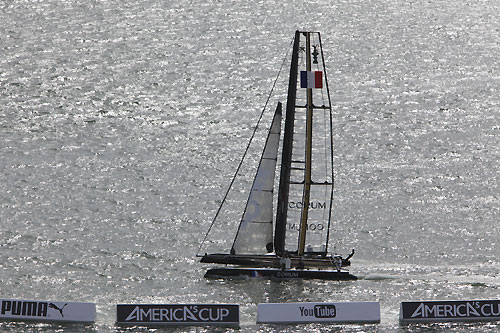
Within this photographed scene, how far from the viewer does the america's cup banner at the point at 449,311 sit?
63.2 meters

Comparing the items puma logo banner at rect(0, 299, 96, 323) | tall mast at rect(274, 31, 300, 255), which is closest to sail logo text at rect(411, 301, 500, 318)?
tall mast at rect(274, 31, 300, 255)

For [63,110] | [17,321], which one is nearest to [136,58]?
[63,110]

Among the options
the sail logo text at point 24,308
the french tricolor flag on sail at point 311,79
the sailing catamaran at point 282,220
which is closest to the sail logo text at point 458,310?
the sailing catamaran at point 282,220

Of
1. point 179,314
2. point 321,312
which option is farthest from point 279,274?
point 179,314

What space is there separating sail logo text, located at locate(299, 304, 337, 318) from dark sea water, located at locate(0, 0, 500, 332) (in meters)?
1.06

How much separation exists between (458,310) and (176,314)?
14741 mm

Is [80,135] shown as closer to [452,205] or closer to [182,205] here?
[182,205]

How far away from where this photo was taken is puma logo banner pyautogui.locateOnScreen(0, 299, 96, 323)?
203ft

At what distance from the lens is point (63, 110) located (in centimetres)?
10650

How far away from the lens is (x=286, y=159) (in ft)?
235

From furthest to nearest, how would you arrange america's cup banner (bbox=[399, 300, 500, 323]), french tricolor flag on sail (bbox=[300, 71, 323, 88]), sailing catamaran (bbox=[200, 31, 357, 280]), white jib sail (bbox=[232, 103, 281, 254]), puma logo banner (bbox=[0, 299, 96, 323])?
white jib sail (bbox=[232, 103, 281, 254]) → sailing catamaran (bbox=[200, 31, 357, 280]) → french tricolor flag on sail (bbox=[300, 71, 323, 88]) → america's cup banner (bbox=[399, 300, 500, 323]) → puma logo banner (bbox=[0, 299, 96, 323])

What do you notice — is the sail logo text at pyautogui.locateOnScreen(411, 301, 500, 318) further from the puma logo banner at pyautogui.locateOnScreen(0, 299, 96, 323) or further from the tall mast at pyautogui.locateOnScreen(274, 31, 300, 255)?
the puma logo banner at pyautogui.locateOnScreen(0, 299, 96, 323)

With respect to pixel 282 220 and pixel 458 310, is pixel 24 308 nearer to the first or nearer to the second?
pixel 282 220

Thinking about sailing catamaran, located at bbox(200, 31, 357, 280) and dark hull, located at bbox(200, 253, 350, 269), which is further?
dark hull, located at bbox(200, 253, 350, 269)
